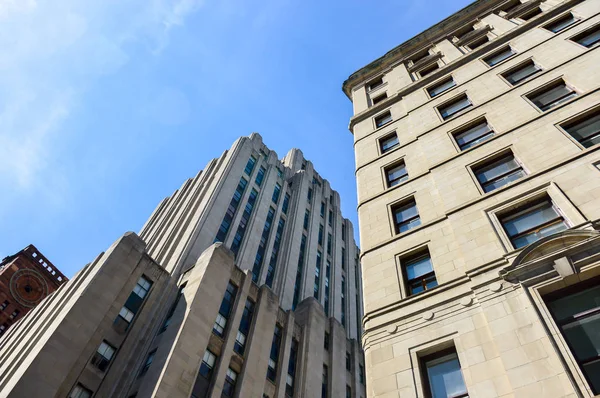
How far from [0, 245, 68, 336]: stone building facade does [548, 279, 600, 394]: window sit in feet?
232

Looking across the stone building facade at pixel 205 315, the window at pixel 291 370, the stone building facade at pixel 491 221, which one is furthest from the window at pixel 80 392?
the stone building facade at pixel 491 221

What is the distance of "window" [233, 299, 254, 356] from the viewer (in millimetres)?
33656

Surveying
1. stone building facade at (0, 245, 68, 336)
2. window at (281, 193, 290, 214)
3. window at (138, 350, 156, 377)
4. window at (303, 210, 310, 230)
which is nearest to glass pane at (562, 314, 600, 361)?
window at (138, 350, 156, 377)

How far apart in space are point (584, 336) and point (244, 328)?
96.8 ft

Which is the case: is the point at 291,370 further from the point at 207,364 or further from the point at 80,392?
the point at 80,392

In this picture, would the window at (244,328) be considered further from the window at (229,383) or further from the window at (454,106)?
the window at (454,106)

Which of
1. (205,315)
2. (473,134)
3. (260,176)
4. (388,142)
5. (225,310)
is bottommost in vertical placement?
(205,315)

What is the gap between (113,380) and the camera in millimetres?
28172

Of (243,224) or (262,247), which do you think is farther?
(262,247)

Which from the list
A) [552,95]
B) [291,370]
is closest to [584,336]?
[552,95]

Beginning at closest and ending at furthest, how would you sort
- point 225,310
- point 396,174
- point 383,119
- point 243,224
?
1. point 396,174
2. point 383,119
3. point 225,310
4. point 243,224

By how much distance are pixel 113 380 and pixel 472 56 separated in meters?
32.0

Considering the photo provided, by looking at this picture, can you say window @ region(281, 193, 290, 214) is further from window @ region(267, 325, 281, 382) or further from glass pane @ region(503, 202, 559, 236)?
glass pane @ region(503, 202, 559, 236)

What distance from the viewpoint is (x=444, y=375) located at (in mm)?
10969
